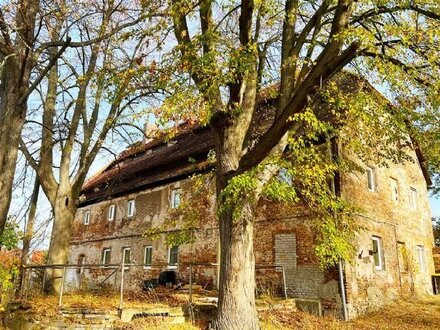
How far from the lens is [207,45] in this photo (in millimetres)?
8977

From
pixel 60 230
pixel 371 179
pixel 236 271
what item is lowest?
pixel 236 271

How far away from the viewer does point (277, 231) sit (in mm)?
14195

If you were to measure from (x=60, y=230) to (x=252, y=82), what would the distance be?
8.25 m

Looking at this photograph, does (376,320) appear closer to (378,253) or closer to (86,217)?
(378,253)

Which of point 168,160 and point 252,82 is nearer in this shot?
point 252,82

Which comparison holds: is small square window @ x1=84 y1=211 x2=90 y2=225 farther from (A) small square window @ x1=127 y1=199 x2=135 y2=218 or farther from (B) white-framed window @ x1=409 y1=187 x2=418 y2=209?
(B) white-framed window @ x1=409 y1=187 x2=418 y2=209

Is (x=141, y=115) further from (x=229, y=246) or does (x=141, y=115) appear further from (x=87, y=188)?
(x=87, y=188)

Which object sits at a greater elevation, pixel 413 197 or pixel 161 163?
pixel 161 163

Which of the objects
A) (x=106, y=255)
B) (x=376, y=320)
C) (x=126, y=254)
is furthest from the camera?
(x=106, y=255)

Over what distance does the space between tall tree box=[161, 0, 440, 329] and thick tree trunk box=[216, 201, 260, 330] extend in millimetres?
20

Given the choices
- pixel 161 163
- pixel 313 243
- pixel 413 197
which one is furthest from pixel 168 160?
pixel 413 197

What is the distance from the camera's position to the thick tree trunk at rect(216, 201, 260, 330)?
316 inches

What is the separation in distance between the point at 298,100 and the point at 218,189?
292cm

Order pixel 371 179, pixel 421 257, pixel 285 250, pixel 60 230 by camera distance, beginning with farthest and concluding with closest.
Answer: pixel 421 257
pixel 371 179
pixel 285 250
pixel 60 230
